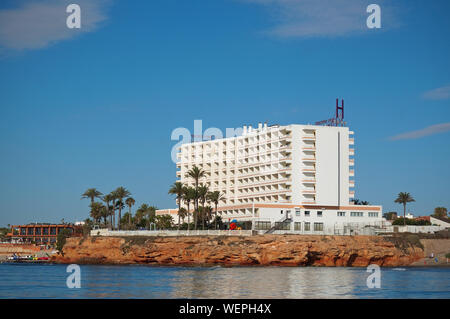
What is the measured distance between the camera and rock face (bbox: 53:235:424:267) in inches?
4569

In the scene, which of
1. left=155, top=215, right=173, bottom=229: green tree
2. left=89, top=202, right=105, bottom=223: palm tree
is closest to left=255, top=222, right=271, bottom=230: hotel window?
left=155, top=215, right=173, bottom=229: green tree

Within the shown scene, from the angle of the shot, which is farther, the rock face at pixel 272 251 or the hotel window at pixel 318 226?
the hotel window at pixel 318 226

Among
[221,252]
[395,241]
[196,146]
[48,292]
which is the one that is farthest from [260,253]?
[196,146]

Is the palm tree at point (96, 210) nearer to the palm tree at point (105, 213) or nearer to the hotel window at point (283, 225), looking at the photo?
the palm tree at point (105, 213)

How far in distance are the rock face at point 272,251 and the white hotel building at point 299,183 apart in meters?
11.5

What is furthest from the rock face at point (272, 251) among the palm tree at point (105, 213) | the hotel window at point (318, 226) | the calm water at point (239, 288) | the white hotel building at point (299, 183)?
the palm tree at point (105, 213)

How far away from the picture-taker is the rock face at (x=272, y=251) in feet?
381

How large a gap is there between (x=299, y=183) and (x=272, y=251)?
3449 cm

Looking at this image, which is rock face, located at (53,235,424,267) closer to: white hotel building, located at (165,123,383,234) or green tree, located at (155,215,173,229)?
white hotel building, located at (165,123,383,234)

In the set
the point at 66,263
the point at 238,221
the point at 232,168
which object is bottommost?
the point at 66,263

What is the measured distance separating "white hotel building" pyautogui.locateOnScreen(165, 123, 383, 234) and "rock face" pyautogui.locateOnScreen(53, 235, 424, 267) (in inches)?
451
